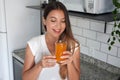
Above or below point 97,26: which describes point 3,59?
below

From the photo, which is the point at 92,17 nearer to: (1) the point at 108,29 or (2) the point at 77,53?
(2) the point at 77,53

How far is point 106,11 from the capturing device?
1.47 m

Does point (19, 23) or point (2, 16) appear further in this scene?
point (19, 23)

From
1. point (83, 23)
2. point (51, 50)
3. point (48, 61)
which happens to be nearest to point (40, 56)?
point (51, 50)

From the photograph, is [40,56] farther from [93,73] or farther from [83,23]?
[83,23]

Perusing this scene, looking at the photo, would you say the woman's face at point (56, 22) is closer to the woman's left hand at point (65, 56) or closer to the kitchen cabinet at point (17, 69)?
the woman's left hand at point (65, 56)

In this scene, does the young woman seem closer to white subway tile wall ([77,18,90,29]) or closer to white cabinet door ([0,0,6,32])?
white subway tile wall ([77,18,90,29])

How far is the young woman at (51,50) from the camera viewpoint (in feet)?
4.13

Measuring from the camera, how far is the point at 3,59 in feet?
7.36

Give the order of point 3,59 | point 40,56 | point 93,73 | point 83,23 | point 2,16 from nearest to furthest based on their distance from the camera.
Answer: point 40,56
point 93,73
point 83,23
point 2,16
point 3,59

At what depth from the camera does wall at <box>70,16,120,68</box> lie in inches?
66.4

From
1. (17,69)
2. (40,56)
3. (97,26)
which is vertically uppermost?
(97,26)

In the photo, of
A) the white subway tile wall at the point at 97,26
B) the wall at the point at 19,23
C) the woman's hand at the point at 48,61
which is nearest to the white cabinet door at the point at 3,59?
the wall at the point at 19,23

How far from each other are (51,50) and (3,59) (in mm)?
1023
